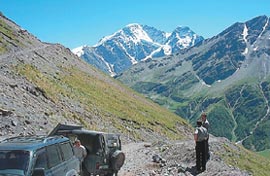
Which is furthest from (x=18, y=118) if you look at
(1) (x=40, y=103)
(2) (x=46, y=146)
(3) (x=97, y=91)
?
(3) (x=97, y=91)

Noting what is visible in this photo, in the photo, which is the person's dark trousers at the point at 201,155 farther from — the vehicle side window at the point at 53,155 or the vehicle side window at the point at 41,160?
the vehicle side window at the point at 41,160

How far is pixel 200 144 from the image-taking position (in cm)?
2098

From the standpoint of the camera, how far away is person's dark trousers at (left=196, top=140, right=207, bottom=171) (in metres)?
20.9

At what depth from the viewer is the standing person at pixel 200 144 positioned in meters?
20.6

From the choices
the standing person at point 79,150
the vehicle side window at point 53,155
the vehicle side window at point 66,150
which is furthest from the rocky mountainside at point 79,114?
the vehicle side window at point 53,155

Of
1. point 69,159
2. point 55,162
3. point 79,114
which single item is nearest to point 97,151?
point 69,159

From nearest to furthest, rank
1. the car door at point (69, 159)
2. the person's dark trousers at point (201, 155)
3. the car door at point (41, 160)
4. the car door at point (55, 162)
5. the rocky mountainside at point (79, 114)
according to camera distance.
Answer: the car door at point (41, 160), the car door at point (55, 162), the car door at point (69, 159), the person's dark trousers at point (201, 155), the rocky mountainside at point (79, 114)

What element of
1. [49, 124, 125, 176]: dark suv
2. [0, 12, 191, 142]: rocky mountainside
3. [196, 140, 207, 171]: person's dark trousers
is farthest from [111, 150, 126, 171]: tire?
[0, 12, 191, 142]: rocky mountainside

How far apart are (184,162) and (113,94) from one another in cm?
6547

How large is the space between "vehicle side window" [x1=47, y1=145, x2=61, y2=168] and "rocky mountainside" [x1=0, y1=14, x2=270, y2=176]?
8901mm

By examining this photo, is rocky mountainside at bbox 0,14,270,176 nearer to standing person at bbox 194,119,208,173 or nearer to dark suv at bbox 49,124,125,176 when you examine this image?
standing person at bbox 194,119,208,173

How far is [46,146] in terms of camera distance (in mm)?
13852

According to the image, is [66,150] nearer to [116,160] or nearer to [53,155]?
[53,155]

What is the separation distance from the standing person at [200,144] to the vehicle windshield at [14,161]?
9800 mm
